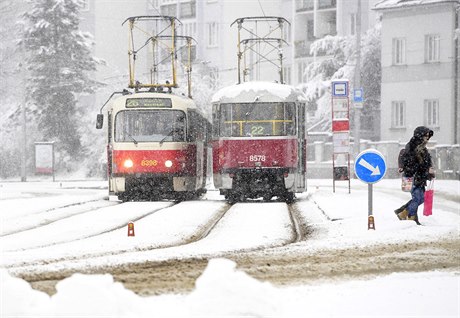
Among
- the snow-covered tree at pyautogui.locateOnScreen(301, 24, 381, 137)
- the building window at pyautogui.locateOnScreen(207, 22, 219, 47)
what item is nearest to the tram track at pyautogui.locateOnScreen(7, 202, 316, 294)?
the snow-covered tree at pyautogui.locateOnScreen(301, 24, 381, 137)

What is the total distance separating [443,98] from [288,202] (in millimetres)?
28043

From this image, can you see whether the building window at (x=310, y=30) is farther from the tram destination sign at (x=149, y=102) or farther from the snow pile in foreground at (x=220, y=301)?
the snow pile in foreground at (x=220, y=301)

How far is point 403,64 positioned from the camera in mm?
53812

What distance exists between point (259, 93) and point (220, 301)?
62.0ft

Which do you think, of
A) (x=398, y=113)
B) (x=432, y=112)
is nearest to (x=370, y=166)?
(x=432, y=112)

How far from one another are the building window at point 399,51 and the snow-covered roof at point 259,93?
29160mm

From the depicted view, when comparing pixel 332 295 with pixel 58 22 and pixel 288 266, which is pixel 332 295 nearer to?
pixel 288 266

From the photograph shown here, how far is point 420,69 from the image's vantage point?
174ft

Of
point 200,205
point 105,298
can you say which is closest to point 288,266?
point 105,298

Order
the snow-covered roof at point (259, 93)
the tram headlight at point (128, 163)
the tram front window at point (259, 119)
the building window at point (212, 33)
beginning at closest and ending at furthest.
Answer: the tram front window at point (259, 119)
the snow-covered roof at point (259, 93)
the tram headlight at point (128, 163)
the building window at point (212, 33)

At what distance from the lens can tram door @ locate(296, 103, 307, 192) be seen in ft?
82.6

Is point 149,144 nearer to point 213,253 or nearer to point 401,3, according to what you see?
point 213,253

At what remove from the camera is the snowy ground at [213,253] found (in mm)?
6758

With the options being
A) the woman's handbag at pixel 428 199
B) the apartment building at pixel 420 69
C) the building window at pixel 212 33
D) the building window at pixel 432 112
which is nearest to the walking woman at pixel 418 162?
the woman's handbag at pixel 428 199
